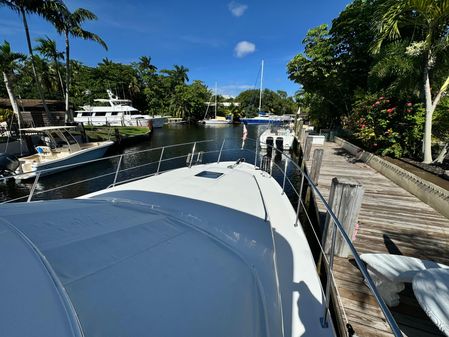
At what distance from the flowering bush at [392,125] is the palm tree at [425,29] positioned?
24.6 inches

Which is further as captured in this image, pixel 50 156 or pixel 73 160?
pixel 73 160

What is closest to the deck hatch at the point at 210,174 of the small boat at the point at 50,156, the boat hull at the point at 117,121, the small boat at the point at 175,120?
the small boat at the point at 50,156

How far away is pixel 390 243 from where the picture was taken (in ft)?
11.5

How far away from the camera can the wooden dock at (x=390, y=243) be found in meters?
2.24

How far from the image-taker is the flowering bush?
273 inches

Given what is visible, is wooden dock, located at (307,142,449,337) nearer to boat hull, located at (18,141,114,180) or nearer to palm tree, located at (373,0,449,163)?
palm tree, located at (373,0,449,163)

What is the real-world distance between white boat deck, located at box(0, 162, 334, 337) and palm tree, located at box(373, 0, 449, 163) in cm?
676

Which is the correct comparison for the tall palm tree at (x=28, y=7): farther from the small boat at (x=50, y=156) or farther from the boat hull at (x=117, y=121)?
the boat hull at (x=117, y=121)

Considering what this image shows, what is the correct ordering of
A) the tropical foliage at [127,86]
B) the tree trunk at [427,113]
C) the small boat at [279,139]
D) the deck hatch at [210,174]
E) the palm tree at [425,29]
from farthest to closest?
the tropical foliage at [127,86] < the small boat at [279,139] < the tree trunk at [427,113] < the palm tree at [425,29] < the deck hatch at [210,174]

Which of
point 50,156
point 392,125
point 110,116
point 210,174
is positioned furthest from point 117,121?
point 392,125

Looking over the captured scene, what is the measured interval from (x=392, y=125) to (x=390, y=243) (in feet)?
19.2

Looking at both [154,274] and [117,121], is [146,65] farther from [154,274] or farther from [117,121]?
[154,274]

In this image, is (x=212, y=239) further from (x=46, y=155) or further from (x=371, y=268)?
(x=46, y=155)

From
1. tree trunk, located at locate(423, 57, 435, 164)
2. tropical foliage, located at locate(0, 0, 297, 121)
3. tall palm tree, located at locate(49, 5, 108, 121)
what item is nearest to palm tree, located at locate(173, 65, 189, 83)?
tropical foliage, located at locate(0, 0, 297, 121)
